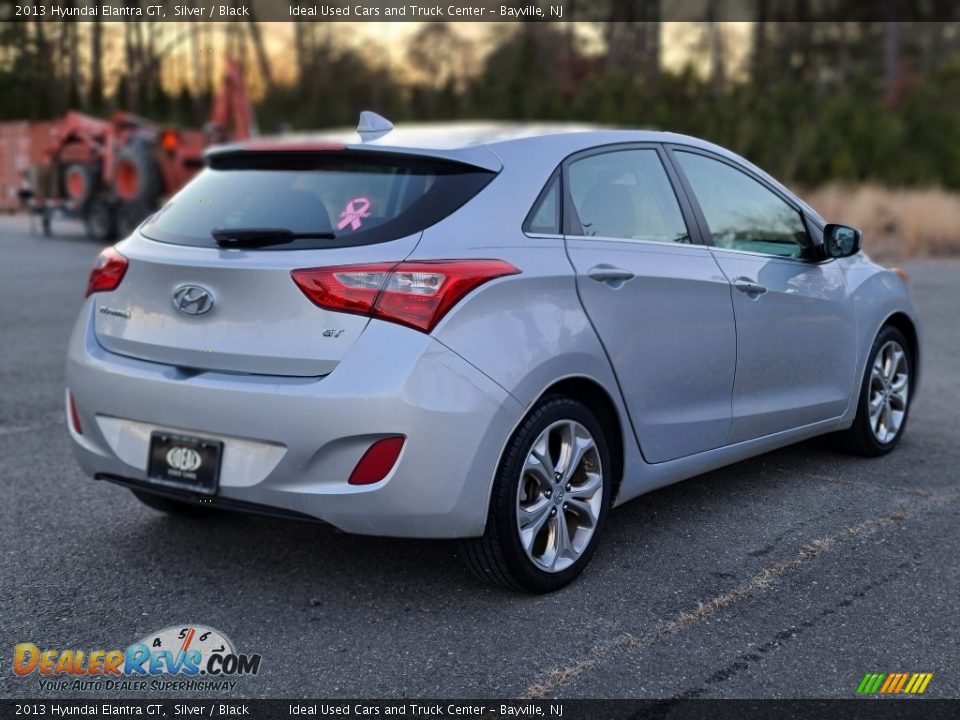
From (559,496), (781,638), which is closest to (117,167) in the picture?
(559,496)

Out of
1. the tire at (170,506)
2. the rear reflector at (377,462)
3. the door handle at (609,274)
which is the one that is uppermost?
the door handle at (609,274)

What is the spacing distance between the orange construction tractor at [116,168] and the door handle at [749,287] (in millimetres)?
15714

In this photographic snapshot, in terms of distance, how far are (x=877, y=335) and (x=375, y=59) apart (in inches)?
1808

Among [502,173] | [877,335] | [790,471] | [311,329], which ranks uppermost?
[502,173]

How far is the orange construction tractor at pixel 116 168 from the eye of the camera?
762 inches

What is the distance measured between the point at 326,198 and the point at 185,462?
0.96 metres

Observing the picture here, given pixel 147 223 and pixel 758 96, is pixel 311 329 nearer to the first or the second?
pixel 147 223

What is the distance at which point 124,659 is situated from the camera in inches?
Result: 136

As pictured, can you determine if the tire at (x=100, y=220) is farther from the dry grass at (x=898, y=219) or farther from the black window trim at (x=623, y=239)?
the black window trim at (x=623, y=239)

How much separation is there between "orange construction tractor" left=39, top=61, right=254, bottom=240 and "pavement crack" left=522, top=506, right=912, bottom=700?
1617 centimetres

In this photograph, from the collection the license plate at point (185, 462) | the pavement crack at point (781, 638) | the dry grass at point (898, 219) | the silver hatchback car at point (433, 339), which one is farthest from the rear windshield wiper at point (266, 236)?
the dry grass at point (898, 219)

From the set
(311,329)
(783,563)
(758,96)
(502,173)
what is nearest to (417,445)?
(311,329)

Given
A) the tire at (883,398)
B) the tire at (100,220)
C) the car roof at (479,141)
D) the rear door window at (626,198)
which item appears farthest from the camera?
the tire at (100,220)

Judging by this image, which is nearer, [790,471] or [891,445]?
[790,471]
